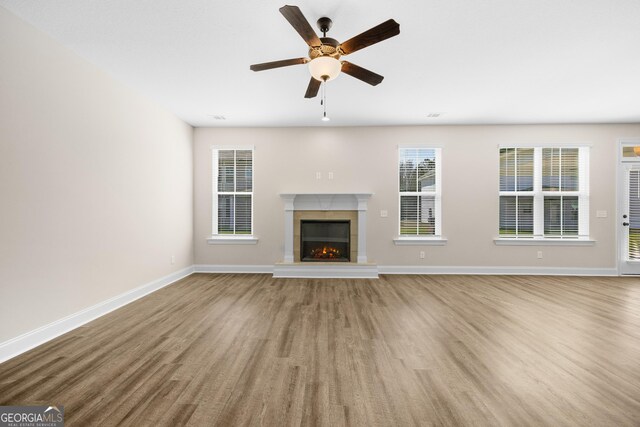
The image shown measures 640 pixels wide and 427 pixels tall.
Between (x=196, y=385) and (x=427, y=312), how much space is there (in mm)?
2481

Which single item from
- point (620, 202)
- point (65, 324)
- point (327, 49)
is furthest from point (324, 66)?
point (620, 202)

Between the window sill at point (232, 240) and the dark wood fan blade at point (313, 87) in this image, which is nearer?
the dark wood fan blade at point (313, 87)

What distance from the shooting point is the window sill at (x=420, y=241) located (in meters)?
5.21

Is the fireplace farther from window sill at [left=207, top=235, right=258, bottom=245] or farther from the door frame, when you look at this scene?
the door frame

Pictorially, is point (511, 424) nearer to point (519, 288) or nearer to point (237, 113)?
point (519, 288)

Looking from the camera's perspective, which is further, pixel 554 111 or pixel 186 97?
pixel 554 111

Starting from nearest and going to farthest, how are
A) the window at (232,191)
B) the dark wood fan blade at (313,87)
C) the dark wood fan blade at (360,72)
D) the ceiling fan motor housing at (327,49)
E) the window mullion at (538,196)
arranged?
the ceiling fan motor housing at (327,49), the dark wood fan blade at (360,72), the dark wood fan blade at (313,87), the window mullion at (538,196), the window at (232,191)

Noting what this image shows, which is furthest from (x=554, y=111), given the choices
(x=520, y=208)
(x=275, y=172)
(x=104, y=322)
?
(x=104, y=322)

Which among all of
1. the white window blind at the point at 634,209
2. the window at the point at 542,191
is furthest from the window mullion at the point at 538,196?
the white window blind at the point at 634,209

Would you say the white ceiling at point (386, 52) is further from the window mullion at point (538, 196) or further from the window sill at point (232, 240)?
the window sill at point (232, 240)

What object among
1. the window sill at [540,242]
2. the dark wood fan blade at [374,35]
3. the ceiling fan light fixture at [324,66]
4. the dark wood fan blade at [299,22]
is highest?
the dark wood fan blade at [299,22]

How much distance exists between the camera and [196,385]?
1.81 metres

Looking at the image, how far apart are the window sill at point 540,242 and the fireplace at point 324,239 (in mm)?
2823

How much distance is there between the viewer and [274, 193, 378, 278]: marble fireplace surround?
4.98 m
